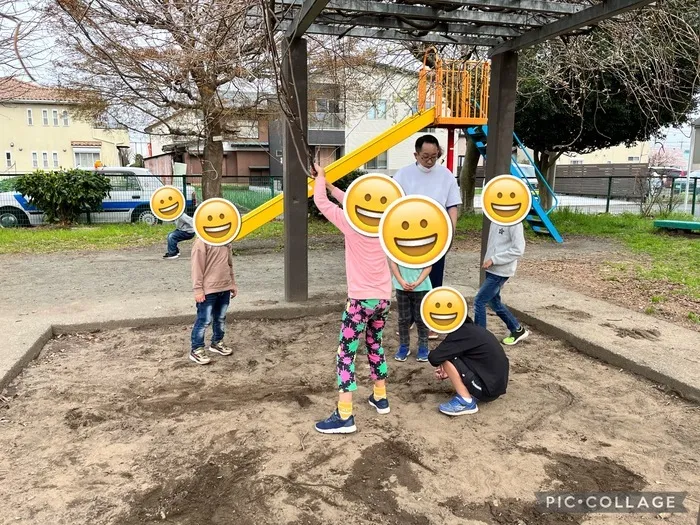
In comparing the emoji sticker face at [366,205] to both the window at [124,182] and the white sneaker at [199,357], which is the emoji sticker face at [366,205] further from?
the window at [124,182]

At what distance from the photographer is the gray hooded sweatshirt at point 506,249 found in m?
4.31

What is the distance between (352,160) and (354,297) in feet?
18.9

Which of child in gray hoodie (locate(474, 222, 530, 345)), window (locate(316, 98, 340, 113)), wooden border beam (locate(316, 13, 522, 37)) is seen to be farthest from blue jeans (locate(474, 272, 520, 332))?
window (locate(316, 98, 340, 113))

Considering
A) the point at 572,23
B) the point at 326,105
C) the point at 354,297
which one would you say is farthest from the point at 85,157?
the point at 354,297

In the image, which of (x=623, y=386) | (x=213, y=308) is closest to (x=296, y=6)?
(x=213, y=308)

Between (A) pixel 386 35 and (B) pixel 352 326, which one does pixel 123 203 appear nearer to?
(A) pixel 386 35

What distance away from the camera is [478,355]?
134 inches

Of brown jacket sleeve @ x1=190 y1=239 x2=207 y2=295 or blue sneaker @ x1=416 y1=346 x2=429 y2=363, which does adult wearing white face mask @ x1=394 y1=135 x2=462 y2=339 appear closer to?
blue sneaker @ x1=416 y1=346 x2=429 y2=363

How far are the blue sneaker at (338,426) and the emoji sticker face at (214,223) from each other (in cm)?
152

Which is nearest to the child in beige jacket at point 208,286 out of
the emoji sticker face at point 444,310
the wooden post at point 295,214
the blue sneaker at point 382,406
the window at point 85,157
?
the wooden post at point 295,214

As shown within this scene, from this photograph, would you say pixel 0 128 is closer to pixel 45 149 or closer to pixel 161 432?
pixel 45 149

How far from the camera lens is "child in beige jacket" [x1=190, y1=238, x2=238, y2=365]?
4.21 metres

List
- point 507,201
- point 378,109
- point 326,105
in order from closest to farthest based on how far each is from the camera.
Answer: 1. point 507,201
2. point 326,105
3. point 378,109

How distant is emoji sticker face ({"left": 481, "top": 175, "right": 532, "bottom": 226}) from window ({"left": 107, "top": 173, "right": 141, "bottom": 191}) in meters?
12.4
